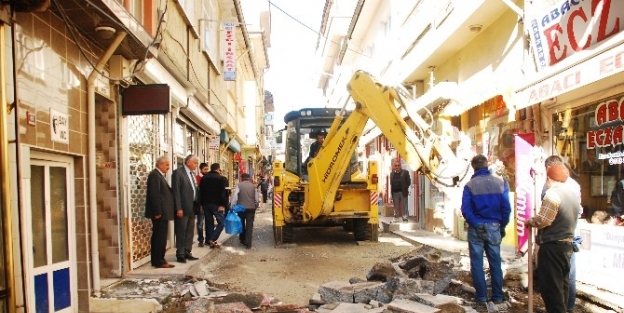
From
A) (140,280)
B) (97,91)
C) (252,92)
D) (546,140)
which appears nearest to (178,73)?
(97,91)

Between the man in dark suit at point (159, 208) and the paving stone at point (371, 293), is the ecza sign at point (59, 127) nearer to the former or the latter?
the man in dark suit at point (159, 208)

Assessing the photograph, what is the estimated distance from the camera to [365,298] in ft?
18.5

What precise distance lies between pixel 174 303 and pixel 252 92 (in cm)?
2242

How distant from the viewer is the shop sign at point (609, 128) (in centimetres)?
590

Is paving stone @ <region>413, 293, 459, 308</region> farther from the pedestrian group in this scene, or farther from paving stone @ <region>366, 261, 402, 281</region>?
the pedestrian group

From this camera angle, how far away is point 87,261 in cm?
547

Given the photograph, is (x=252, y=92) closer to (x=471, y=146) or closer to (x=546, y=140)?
(x=471, y=146)

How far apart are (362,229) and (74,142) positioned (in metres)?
6.85

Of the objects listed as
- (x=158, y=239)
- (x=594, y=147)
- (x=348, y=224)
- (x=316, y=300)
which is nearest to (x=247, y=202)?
(x=348, y=224)

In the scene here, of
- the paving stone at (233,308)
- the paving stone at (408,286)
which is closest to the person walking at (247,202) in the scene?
the paving stone at (408,286)

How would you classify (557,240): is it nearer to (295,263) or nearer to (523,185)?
(523,185)

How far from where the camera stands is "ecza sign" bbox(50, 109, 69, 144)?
4754mm

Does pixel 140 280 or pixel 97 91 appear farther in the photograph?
Result: pixel 140 280

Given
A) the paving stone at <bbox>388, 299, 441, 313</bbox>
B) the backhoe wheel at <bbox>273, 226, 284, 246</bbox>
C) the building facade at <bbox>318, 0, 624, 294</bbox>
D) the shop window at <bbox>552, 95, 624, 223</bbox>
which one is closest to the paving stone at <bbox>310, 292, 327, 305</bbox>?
the paving stone at <bbox>388, 299, 441, 313</bbox>
